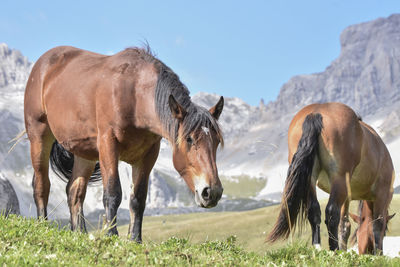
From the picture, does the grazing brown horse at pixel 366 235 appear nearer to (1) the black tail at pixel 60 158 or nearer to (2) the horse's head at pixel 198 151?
Answer: (2) the horse's head at pixel 198 151

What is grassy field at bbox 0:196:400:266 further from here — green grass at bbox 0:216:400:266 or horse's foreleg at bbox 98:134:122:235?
horse's foreleg at bbox 98:134:122:235

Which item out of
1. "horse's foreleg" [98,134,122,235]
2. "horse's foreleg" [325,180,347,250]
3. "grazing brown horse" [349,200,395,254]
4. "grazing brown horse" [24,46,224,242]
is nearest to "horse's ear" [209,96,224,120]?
"grazing brown horse" [24,46,224,242]

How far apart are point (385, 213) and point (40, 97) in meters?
10.6

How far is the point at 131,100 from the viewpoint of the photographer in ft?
33.1

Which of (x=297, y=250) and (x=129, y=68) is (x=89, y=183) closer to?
(x=129, y=68)

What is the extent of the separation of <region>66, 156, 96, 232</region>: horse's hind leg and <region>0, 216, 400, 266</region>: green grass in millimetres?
3310

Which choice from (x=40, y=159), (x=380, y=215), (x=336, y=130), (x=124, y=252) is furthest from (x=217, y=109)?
(x=380, y=215)

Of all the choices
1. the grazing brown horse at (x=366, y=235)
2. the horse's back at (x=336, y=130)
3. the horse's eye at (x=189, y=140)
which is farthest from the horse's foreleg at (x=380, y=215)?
the horse's eye at (x=189, y=140)

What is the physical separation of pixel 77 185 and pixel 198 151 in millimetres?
5103

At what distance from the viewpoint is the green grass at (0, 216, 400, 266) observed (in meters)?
5.88

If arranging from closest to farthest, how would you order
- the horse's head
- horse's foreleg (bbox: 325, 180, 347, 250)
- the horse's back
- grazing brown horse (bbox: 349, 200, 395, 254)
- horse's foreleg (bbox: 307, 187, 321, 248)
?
the horse's head < horse's foreleg (bbox: 325, 180, 347, 250) < horse's foreleg (bbox: 307, 187, 321, 248) < the horse's back < grazing brown horse (bbox: 349, 200, 395, 254)

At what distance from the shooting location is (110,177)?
9.51 meters

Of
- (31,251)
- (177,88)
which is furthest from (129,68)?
(31,251)

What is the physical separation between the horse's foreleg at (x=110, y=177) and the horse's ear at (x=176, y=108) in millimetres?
1714
